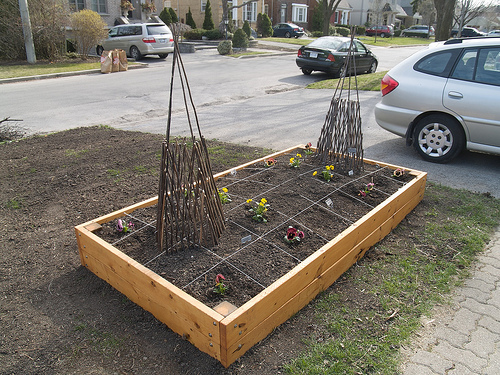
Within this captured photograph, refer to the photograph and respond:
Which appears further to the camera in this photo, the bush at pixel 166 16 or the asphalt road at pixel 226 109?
the bush at pixel 166 16

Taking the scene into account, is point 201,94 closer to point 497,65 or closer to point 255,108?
point 255,108

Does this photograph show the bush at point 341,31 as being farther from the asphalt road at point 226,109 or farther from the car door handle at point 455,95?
the car door handle at point 455,95

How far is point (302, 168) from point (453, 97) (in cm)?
247

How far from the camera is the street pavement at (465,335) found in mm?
2547

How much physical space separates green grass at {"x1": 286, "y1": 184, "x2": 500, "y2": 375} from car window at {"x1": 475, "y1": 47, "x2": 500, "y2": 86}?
184 centimetres

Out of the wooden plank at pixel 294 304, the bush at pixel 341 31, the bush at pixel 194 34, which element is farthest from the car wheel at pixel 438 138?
the bush at pixel 341 31

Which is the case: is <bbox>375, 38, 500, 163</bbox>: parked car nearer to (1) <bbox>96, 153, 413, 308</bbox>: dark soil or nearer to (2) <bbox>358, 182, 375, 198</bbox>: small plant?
(1) <bbox>96, 153, 413, 308</bbox>: dark soil

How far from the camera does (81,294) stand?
3213mm

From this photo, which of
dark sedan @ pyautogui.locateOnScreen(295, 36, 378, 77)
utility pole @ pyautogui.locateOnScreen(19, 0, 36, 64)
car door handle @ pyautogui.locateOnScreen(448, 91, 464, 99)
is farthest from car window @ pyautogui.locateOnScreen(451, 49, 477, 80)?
utility pole @ pyautogui.locateOnScreen(19, 0, 36, 64)

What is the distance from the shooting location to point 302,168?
5.02 m

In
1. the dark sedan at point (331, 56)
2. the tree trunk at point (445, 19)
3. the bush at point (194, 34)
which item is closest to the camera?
the tree trunk at point (445, 19)

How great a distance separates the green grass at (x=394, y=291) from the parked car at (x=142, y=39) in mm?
19367

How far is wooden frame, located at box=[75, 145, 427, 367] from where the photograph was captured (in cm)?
249

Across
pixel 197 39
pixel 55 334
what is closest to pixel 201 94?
pixel 55 334
